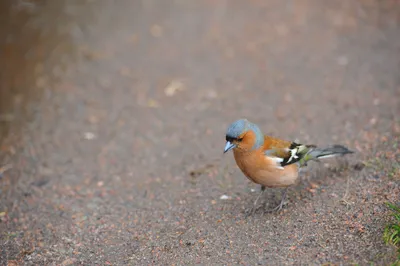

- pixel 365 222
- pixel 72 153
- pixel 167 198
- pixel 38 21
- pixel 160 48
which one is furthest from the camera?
pixel 38 21

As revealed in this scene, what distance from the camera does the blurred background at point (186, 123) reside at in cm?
552

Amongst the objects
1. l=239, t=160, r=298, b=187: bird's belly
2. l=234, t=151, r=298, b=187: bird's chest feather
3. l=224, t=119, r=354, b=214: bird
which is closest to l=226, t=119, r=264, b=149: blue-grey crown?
l=224, t=119, r=354, b=214: bird

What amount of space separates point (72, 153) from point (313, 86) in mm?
3895

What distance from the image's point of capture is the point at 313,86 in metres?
8.78

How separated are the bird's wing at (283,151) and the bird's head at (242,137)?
0.13 m

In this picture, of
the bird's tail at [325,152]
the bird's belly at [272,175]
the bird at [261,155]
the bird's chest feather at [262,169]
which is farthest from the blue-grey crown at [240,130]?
the bird's tail at [325,152]

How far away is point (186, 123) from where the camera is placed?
8.27 m

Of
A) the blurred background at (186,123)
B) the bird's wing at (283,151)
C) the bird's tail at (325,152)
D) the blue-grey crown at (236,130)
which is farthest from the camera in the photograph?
the bird's tail at (325,152)

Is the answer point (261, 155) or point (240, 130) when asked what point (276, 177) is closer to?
point (261, 155)

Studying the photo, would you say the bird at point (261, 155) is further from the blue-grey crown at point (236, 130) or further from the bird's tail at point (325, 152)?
→ the bird's tail at point (325, 152)

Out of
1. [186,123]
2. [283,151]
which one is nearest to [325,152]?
[283,151]

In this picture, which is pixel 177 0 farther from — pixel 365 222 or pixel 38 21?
pixel 365 222

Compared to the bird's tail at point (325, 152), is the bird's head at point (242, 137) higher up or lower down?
higher up

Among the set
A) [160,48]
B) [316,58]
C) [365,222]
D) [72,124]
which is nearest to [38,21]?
[160,48]
